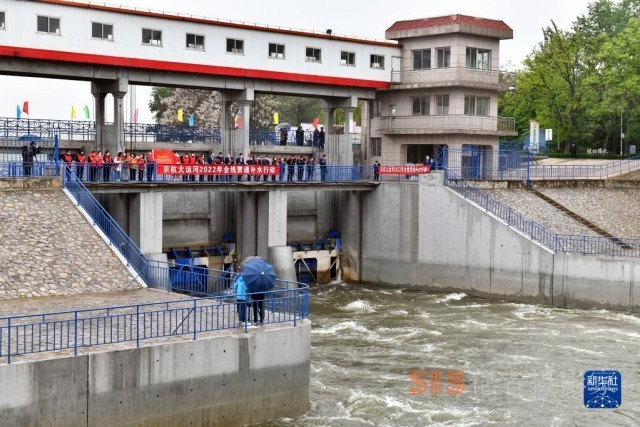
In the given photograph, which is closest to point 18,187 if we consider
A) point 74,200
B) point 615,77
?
point 74,200

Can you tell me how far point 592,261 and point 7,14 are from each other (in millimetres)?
25230

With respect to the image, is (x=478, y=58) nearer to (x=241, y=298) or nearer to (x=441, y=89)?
(x=441, y=89)

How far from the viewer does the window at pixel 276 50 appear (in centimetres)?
4869

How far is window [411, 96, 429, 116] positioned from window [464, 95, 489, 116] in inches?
83.0

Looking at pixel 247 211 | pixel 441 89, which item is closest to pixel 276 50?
pixel 247 211

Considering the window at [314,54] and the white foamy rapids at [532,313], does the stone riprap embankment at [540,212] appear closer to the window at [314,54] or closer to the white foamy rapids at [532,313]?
the white foamy rapids at [532,313]

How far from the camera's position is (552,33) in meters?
79.0

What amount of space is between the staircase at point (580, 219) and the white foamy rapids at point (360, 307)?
10.8 meters

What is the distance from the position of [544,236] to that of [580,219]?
17.7 feet

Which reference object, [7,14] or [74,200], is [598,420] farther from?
[7,14]

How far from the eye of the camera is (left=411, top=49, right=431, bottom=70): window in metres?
53.6

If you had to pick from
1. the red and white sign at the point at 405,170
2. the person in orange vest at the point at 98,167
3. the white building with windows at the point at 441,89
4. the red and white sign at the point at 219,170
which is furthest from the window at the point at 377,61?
the person in orange vest at the point at 98,167

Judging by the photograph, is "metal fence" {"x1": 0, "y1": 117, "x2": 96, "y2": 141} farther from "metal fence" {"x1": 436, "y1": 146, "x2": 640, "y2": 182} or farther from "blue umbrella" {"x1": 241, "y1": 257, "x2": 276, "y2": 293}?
"blue umbrella" {"x1": 241, "y1": 257, "x2": 276, "y2": 293}

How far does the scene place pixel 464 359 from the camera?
1188 inches
